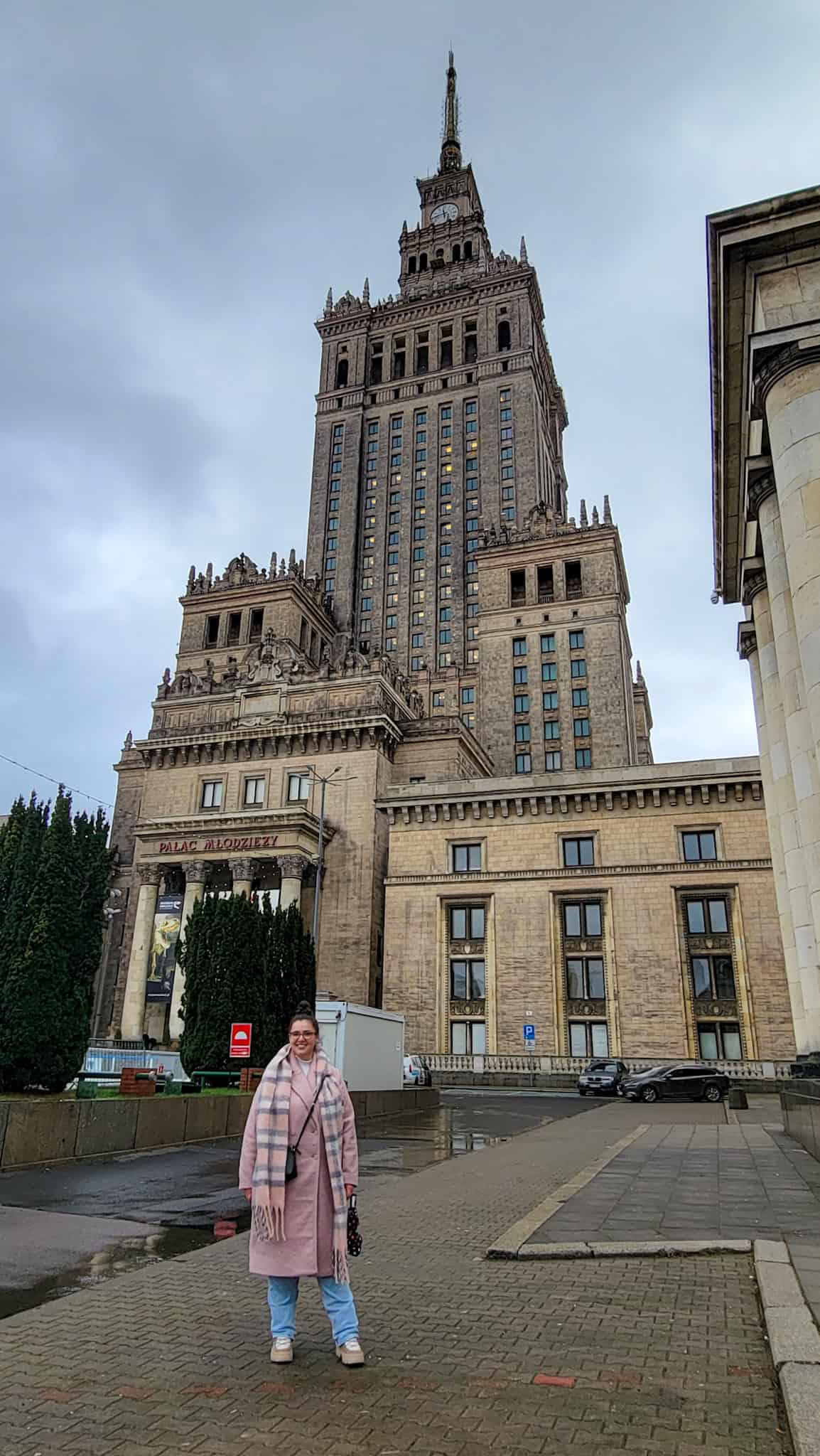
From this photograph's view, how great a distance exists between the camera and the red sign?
2250 centimetres

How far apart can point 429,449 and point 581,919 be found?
69.8m

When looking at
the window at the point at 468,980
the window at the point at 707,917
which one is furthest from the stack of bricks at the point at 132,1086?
the window at the point at 707,917

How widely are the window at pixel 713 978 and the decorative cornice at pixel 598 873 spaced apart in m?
3.53

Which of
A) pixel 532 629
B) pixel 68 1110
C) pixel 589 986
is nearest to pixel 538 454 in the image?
pixel 532 629

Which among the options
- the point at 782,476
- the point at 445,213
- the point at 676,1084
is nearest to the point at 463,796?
the point at 676,1084

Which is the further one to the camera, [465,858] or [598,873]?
[465,858]

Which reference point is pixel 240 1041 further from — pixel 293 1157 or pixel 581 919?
pixel 581 919

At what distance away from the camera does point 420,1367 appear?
16.3 ft

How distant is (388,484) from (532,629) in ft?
119

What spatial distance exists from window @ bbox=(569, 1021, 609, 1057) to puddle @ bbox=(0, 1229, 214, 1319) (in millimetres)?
38610

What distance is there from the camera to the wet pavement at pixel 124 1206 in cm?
755

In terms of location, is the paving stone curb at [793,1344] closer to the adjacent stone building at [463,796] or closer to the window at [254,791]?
the adjacent stone building at [463,796]

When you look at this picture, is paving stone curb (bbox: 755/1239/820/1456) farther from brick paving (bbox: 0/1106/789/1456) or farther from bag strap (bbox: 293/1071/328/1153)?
bag strap (bbox: 293/1071/328/1153)

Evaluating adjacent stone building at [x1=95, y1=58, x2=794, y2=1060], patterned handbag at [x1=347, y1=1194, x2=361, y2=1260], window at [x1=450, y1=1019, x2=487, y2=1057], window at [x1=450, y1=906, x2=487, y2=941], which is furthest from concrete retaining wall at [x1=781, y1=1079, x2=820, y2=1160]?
window at [x1=450, y1=906, x2=487, y2=941]
